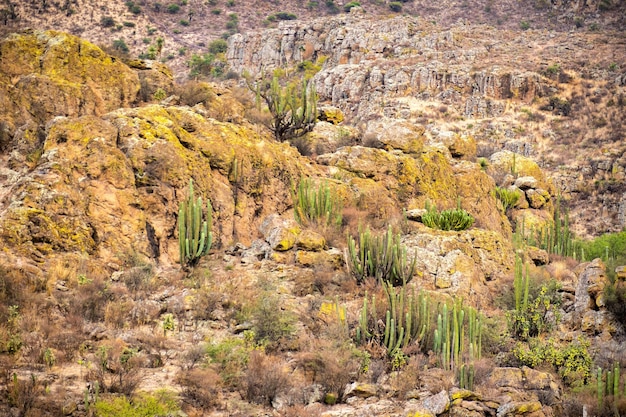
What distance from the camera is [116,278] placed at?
9883 millimetres

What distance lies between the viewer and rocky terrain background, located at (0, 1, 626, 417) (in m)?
7.55

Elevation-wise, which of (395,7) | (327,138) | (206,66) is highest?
(395,7)

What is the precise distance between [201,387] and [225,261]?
178 inches

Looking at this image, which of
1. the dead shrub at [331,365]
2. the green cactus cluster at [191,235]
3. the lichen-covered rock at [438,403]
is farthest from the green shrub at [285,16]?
the lichen-covered rock at [438,403]

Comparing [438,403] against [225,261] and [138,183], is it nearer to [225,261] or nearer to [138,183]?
[225,261]

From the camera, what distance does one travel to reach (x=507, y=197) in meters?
21.2

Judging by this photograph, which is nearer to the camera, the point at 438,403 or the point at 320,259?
the point at 438,403

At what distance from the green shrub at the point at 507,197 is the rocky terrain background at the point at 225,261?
0.42 metres

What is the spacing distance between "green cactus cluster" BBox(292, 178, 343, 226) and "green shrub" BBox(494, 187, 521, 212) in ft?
29.9

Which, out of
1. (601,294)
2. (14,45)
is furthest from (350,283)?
(14,45)

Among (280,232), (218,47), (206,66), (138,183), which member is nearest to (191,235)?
(138,183)

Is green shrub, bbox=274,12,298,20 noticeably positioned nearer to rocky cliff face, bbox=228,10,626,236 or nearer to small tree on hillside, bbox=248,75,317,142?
rocky cliff face, bbox=228,10,626,236

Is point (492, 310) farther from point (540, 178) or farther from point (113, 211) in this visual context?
point (540, 178)

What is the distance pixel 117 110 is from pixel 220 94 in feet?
15.9
